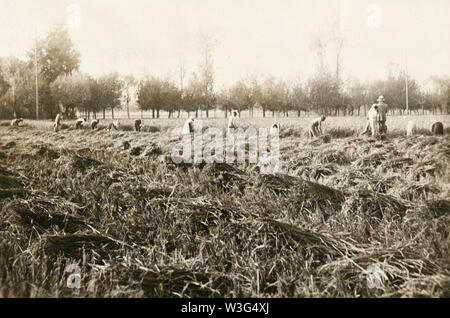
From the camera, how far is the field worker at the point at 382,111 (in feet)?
12.8

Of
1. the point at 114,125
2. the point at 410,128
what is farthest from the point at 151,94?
the point at 410,128

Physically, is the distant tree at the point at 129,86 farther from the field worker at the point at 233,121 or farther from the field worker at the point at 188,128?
the field worker at the point at 233,121

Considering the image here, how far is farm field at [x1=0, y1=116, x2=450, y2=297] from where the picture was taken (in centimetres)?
178

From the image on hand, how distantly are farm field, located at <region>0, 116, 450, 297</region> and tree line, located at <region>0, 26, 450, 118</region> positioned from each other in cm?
24

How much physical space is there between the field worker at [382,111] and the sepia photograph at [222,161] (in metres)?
0.03

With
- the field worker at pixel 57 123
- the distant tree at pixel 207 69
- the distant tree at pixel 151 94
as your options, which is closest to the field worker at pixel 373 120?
the distant tree at pixel 207 69

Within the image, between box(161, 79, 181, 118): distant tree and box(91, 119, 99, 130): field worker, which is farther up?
box(161, 79, 181, 118): distant tree

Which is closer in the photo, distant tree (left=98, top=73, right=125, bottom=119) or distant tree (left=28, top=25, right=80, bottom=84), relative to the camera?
distant tree (left=28, top=25, right=80, bottom=84)

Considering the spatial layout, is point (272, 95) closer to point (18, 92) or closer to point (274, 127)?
point (274, 127)

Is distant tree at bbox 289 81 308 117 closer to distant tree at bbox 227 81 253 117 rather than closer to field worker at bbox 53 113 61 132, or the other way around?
distant tree at bbox 227 81 253 117

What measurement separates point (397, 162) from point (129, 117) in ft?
11.4

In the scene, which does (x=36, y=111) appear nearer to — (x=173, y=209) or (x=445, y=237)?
(x=173, y=209)

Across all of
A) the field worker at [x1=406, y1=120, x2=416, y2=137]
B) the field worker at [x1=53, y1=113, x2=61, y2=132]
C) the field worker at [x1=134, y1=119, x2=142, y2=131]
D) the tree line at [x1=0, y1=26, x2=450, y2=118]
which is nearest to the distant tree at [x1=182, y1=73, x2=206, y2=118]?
the tree line at [x1=0, y1=26, x2=450, y2=118]

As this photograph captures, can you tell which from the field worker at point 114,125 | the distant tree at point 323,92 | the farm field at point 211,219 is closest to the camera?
the farm field at point 211,219
